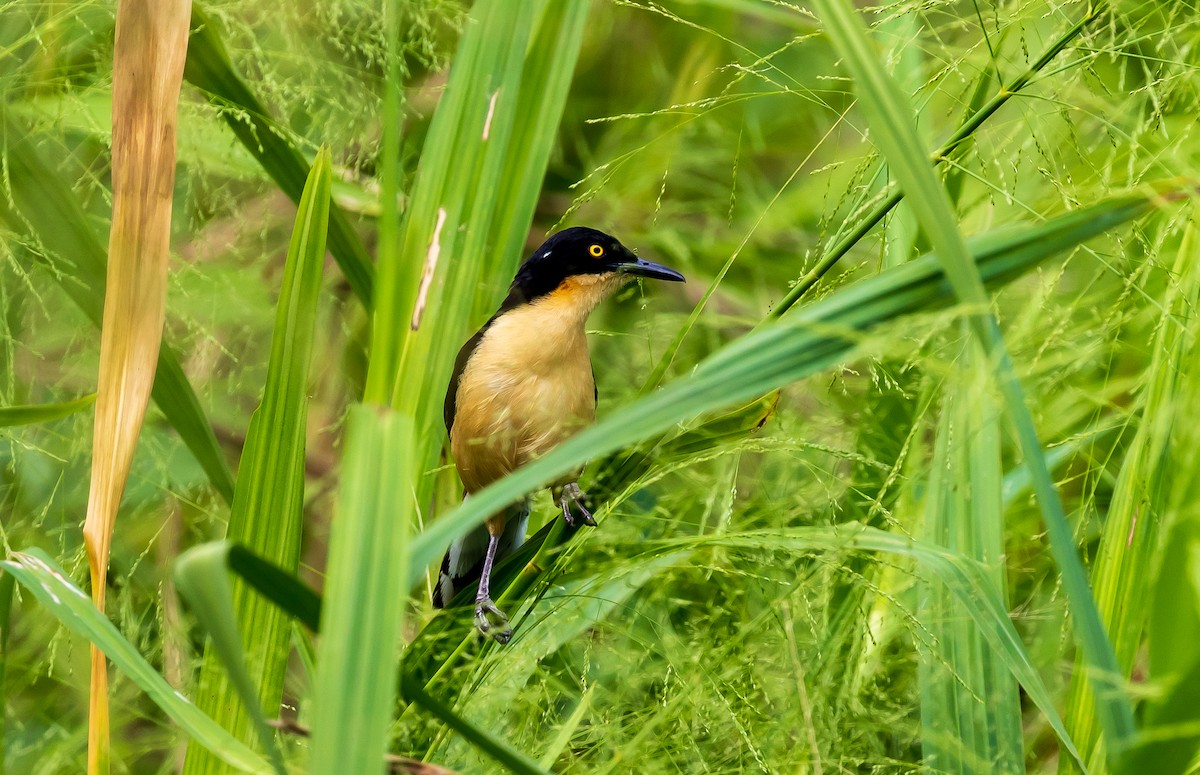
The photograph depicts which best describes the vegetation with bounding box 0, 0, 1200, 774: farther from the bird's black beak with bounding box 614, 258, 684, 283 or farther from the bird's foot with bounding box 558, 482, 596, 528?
the bird's black beak with bounding box 614, 258, 684, 283

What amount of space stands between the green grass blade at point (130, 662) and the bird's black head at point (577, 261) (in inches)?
75.0

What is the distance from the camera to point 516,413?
2.84 m

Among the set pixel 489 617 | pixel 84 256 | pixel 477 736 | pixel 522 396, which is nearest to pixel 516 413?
pixel 522 396

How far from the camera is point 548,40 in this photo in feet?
7.60

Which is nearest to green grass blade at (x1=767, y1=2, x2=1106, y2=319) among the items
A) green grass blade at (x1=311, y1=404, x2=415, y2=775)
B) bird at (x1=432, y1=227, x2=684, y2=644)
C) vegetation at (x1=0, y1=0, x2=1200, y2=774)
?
vegetation at (x1=0, y1=0, x2=1200, y2=774)

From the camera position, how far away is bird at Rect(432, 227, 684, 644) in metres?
2.83

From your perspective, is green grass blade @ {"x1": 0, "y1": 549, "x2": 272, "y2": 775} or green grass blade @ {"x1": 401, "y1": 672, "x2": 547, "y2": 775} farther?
green grass blade @ {"x1": 0, "y1": 549, "x2": 272, "y2": 775}

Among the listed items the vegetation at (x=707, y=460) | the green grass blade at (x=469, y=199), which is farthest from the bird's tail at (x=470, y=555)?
the green grass blade at (x=469, y=199)

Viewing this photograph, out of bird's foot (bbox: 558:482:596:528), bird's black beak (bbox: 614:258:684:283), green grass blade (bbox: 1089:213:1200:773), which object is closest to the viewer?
green grass blade (bbox: 1089:213:1200:773)

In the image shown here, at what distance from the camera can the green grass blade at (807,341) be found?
3.40 ft

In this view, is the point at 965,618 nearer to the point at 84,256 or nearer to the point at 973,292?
the point at 973,292

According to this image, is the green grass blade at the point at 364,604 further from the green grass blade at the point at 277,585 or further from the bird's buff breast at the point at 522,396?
the bird's buff breast at the point at 522,396

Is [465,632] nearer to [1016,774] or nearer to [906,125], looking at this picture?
[1016,774]

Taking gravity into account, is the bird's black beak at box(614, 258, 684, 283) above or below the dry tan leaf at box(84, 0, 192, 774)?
below
